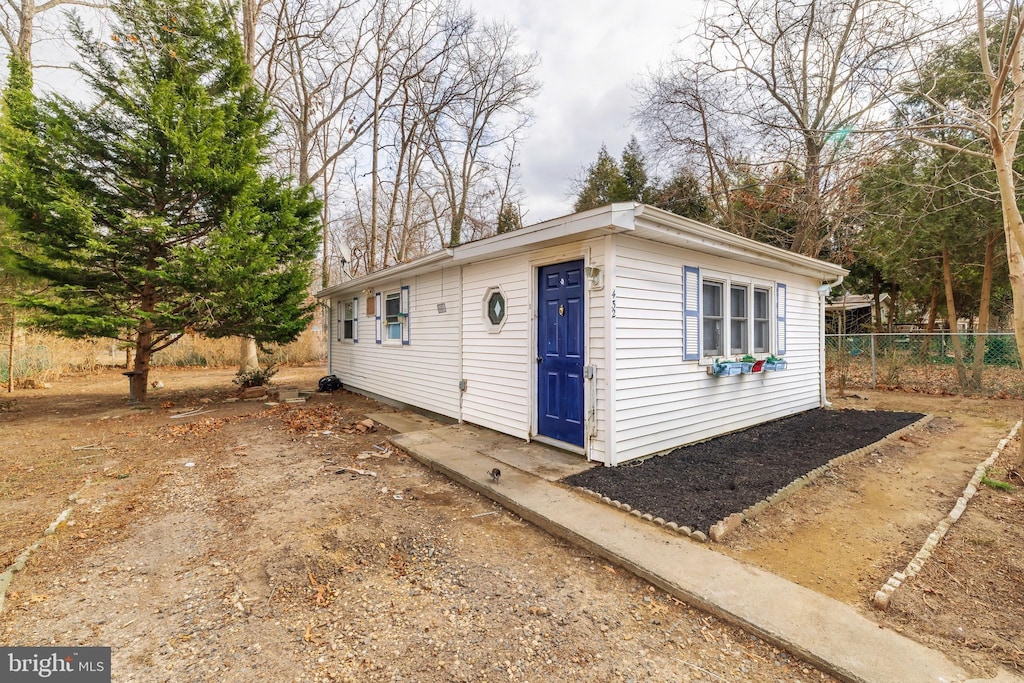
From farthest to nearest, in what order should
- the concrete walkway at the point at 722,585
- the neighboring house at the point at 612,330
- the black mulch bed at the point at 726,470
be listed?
1. the neighboring house at the point at 612,330
2. the black mulch bed at the point at 726,470
3. the concrete walkway at the point at 722,585

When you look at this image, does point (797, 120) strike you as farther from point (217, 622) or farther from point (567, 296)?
point (217, 622)

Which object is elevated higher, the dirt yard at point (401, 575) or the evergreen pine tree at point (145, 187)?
the evergreen pine tree at point (145, 187)

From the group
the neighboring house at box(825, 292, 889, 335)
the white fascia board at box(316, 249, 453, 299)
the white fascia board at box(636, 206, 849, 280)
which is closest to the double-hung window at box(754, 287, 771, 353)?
the white fascia board at box(636, 206, 849, 280)

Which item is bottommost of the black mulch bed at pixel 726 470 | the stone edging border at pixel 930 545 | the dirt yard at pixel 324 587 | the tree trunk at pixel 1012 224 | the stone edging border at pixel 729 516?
the dirt yard at pixel 324 587

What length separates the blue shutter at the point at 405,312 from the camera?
782cm

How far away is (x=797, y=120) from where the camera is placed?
11.5 m

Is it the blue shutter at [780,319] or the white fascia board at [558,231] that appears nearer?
the white fascia board at [558,231]

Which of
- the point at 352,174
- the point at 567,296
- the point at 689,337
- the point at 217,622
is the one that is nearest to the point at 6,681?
the point at 217,622

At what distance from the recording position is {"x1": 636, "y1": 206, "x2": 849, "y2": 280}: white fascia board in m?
4.30

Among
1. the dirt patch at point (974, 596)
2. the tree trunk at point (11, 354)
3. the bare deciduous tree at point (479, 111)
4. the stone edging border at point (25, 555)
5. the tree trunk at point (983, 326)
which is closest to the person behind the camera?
the dirt patch at point (974, 596)

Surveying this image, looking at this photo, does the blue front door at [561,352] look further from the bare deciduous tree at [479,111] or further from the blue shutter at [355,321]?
the bare deciduous tree at [479,111]

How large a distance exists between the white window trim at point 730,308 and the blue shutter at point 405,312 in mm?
4708

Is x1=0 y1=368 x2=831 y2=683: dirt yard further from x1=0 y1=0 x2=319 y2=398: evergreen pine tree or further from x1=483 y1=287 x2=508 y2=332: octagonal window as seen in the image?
x1=0 y1=0 x2=319 y2=398: evergreen pine tree

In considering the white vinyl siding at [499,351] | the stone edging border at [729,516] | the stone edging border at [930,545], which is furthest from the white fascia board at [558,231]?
the stone edging border at [930,545]
